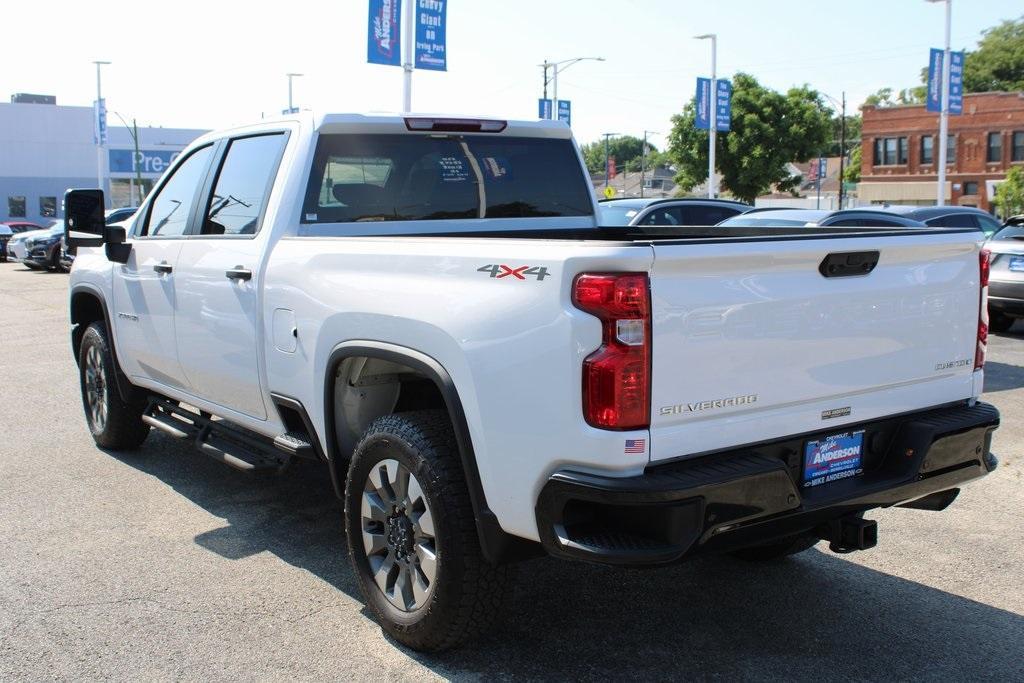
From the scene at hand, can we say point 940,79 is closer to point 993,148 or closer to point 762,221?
point 762,221

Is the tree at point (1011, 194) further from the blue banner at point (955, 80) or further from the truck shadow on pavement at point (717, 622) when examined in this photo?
the truck shadow on pavement at point (717, 622)

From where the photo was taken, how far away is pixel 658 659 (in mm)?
3859

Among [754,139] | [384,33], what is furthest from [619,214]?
[754,139]

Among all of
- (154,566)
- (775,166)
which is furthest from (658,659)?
(775,166)

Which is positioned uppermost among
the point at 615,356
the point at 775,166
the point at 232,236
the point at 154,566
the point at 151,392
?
the point at 775,166

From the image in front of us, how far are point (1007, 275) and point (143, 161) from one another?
54.8 metres

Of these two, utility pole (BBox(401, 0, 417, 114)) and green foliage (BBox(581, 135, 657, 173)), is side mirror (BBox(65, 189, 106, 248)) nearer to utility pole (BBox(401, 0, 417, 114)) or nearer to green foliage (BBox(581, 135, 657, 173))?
utility pole (BBox(401, 0, 417, 114))

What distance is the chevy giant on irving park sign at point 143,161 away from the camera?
193 ft

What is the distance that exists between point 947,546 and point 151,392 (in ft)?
15.5

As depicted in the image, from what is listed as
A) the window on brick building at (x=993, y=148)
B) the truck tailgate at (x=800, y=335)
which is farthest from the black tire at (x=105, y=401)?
the window on brick building at (x=993, y=148)

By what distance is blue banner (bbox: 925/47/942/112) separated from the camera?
33.5 meters

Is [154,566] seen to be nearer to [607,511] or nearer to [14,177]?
[607,511]

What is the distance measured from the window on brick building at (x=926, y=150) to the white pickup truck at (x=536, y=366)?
62.4 meters

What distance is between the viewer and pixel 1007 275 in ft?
41.5
